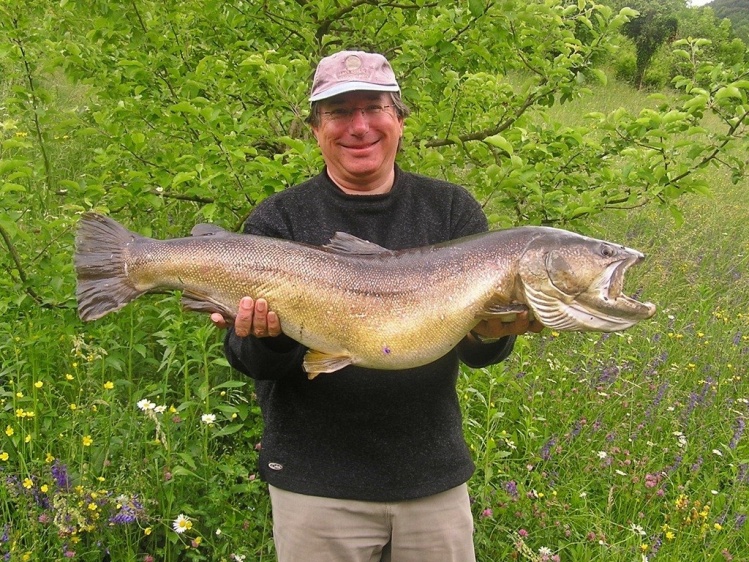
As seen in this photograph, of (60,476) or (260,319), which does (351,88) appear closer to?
(260,319)

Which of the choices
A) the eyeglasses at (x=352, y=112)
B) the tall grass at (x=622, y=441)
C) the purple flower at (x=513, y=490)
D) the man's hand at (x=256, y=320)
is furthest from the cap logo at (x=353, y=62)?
the purple flower at (x=513, y=490)

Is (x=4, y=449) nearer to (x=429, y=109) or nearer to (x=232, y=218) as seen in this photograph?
(x=232, y=218)

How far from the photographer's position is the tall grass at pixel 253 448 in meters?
2.89

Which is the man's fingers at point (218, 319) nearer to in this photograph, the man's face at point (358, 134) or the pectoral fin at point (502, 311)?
the man's face at point (358, 134)

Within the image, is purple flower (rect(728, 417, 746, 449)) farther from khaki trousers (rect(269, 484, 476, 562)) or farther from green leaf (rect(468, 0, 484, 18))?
green leaf (rect(468, 0, 484, 18))

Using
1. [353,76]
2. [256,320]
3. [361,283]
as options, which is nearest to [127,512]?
[256,320]

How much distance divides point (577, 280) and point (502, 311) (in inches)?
9.8

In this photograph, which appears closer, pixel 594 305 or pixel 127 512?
pixel 594 305

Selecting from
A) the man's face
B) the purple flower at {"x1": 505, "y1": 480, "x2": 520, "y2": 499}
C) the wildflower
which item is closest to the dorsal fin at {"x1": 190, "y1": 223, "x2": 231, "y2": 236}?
the man's face

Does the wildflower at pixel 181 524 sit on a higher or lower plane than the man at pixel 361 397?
lower

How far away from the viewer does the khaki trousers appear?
228 centimetres

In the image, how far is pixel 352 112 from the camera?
2383 mm

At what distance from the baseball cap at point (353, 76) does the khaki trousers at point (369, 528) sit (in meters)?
1.38

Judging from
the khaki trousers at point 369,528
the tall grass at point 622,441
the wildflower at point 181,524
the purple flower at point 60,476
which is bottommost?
the tall grass at point 622,441
